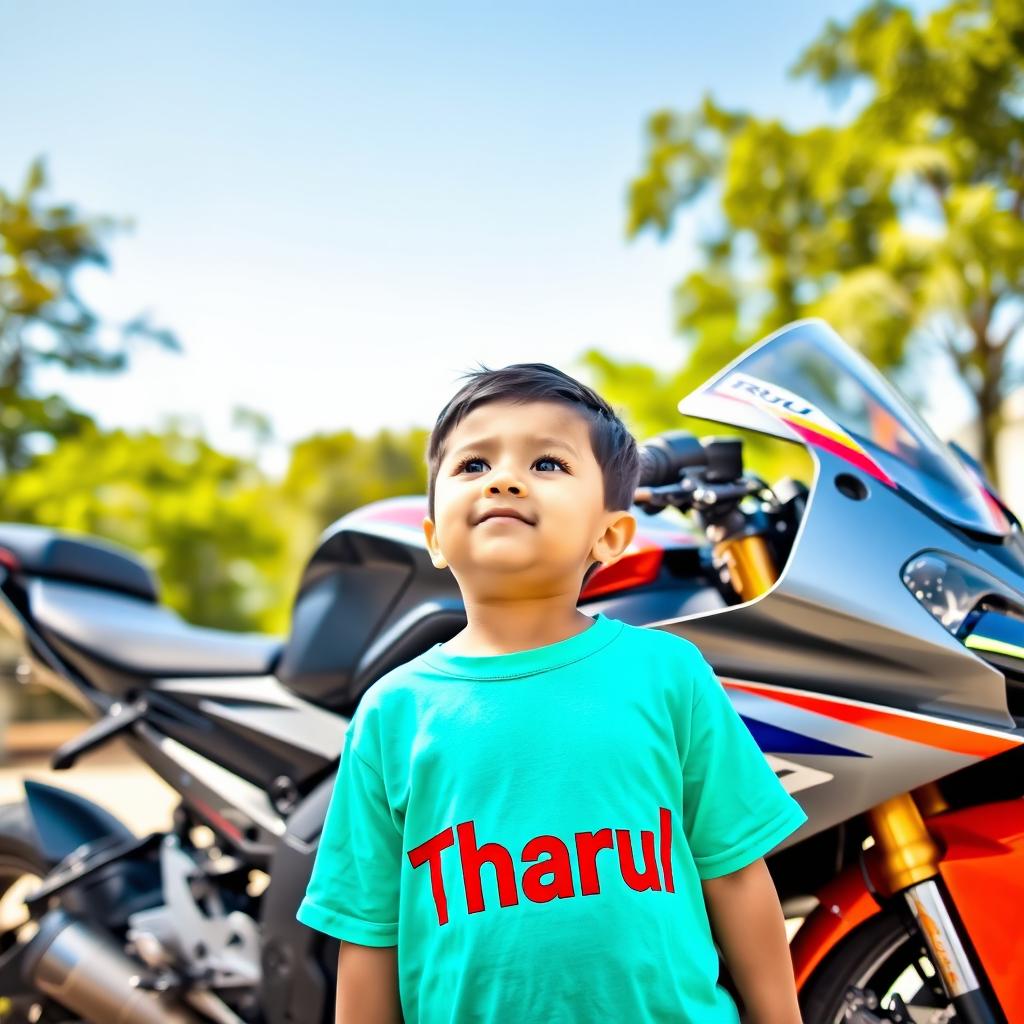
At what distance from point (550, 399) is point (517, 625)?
0.23 m

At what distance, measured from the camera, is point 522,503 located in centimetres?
101

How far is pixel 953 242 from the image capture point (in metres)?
16.4

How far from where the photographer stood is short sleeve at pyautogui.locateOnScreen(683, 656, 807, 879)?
3.36 feet

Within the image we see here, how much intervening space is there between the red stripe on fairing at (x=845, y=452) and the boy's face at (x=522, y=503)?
0.43m

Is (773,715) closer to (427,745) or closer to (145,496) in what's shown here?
(427,745)

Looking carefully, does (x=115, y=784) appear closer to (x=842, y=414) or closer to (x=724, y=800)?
(x=842, y=414)

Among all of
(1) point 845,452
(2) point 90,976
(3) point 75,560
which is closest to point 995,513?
(1) point 845,452

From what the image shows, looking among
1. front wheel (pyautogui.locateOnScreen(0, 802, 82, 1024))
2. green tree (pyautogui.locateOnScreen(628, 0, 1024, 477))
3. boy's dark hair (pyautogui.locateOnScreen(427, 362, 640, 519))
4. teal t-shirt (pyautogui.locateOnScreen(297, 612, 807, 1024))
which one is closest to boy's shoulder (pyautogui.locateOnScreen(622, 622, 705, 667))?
teal t-shirt (pyautogui.locateOnScreen(297, 612, 807, 1024))

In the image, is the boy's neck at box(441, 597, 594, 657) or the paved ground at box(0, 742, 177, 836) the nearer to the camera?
the boy's neck at box(441, 597, 594, 657)

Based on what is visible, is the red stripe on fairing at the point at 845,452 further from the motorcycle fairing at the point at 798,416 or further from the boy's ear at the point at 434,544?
the boy's ear at the point at 434,544

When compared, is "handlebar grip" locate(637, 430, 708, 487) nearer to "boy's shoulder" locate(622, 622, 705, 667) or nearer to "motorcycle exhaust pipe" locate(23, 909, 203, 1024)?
"boy's shoulder" locate(622, 622, 705, 667)

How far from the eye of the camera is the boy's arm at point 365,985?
1038 mm

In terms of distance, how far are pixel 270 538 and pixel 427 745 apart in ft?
42.3

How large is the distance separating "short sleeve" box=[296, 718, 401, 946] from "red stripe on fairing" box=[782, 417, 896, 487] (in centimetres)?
75
